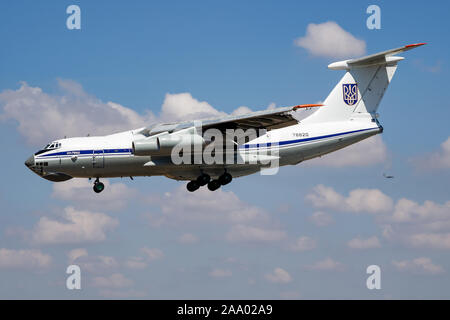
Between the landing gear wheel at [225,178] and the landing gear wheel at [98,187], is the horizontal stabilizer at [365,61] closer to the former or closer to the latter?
the landing gear wheel at [225,178]

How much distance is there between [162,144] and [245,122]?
233 cm

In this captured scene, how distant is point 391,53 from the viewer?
2034 cm

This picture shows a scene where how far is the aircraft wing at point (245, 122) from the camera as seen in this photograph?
1806 centimetres

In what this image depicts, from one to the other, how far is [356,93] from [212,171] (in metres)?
5.00

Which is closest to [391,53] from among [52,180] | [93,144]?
[93,144]

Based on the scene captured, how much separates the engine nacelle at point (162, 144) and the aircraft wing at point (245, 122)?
16.7 inches

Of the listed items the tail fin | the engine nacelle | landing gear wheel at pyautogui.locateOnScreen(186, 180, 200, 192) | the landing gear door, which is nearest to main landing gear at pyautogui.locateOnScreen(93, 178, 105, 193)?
the landing gear door

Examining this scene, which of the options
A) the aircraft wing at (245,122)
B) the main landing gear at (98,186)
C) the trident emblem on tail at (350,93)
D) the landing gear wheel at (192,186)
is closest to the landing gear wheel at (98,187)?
the main landing gear at (98,186)

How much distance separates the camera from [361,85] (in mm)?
21266

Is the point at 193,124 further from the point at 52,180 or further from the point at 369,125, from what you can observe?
the point at 369,125

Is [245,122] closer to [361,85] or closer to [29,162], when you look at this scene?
[361,85]

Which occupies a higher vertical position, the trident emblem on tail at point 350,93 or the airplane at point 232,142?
the trident emblem on tail at point 350,93

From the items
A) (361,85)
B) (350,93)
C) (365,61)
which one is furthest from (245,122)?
(365,61)
